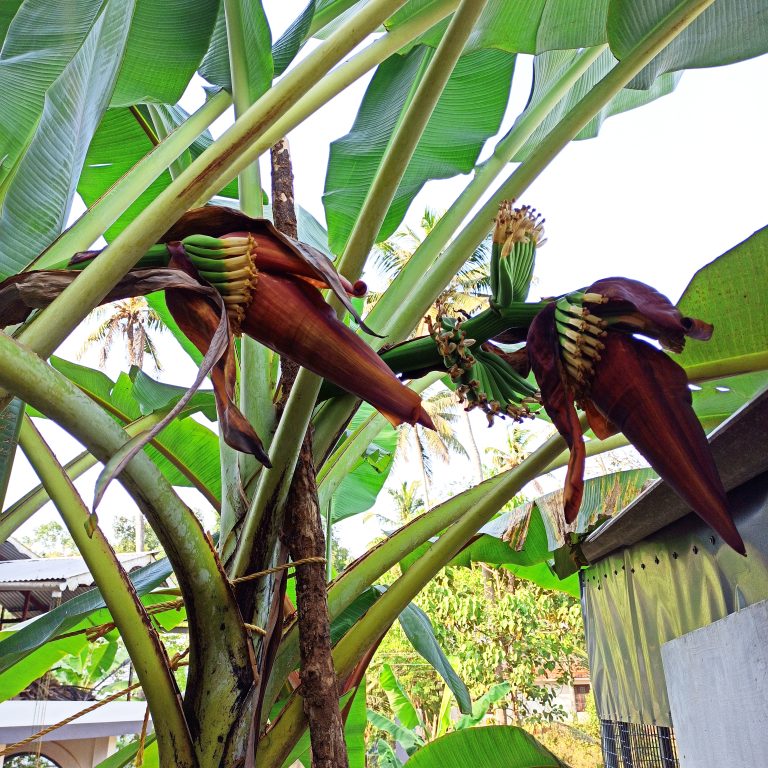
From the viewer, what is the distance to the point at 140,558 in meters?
5.12

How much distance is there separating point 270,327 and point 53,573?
16.2ft

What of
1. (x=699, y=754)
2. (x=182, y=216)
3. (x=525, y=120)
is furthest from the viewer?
(x=525, y=120)

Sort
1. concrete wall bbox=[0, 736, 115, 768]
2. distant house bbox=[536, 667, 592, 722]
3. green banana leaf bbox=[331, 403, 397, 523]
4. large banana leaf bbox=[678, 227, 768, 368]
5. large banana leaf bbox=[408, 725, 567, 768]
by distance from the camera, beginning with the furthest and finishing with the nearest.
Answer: distant house bbox=[536, 667, 592, 722], concrete wall bbox=[0, 736, 115, 768], green banana leaf bbox=[331, 403, 397, 523], large banana leaf bbox=[408, 725, 567, 768], large banana leaf bbox=[678, 227, 768, 368]

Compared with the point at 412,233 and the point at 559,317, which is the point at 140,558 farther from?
the point at 412,233

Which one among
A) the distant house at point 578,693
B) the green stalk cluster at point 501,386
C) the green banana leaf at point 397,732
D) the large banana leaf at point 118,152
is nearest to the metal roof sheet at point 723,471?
the green stalk cluster at point 501,386

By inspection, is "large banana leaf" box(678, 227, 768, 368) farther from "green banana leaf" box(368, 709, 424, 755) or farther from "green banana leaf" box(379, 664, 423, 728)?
"green banana leaf" box(368, 709, 424, 755)

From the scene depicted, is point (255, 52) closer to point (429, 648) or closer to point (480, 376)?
point (480, 376)

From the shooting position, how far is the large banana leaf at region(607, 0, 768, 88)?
3.71ft

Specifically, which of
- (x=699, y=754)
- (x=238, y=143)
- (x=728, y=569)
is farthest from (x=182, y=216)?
(x=699, y=754)

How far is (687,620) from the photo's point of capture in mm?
1616

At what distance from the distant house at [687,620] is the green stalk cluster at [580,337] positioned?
458 millimetres

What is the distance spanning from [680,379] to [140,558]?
16.7 ft

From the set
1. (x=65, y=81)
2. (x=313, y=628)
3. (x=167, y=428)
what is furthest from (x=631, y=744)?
(x=65, y=81)

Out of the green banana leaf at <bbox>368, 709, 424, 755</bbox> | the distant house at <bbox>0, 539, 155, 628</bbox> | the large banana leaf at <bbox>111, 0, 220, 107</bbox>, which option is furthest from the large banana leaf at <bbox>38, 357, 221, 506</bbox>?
the green banana leaf at <bbox>368, 709, 424, 755</bbox>
